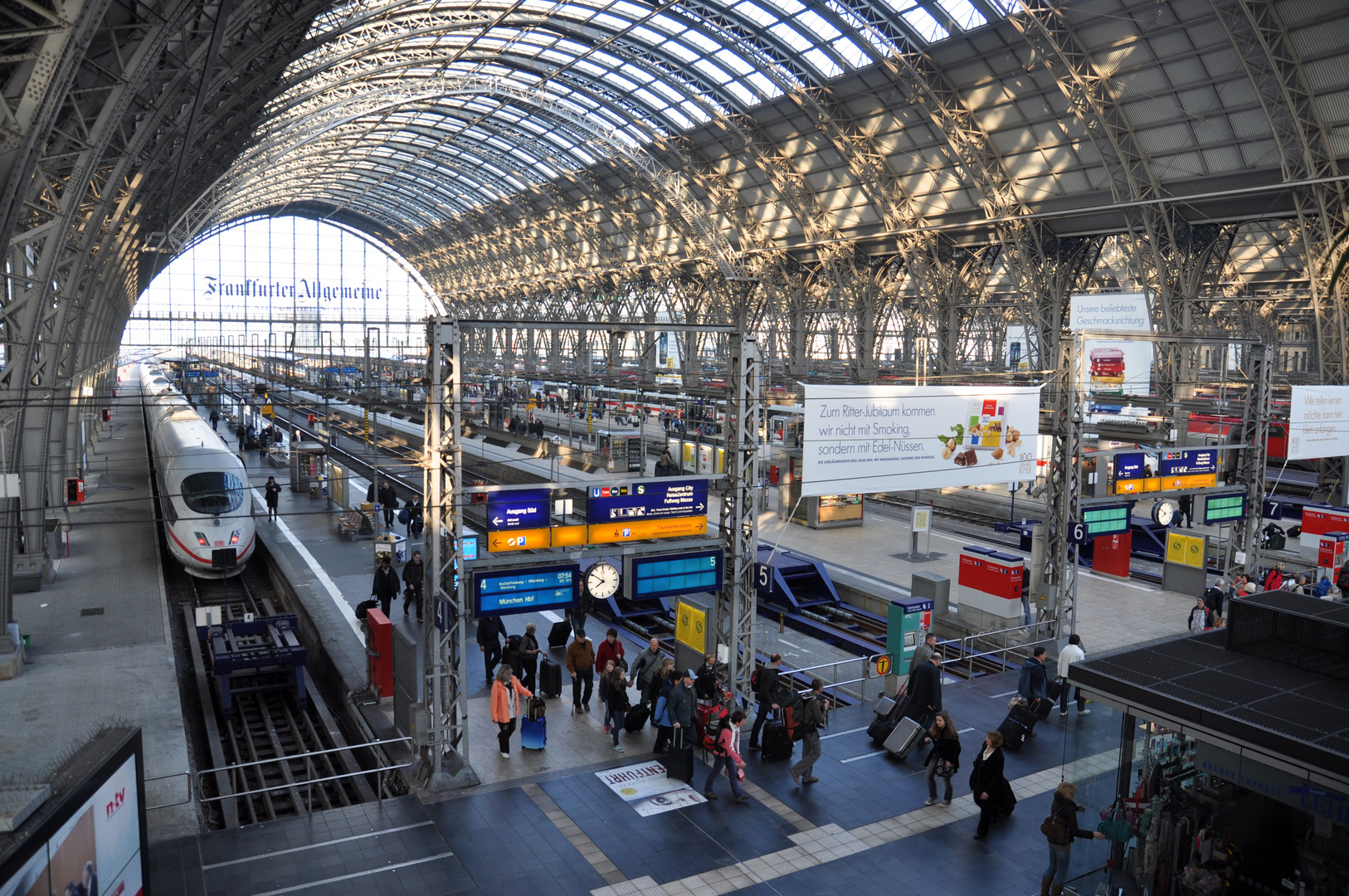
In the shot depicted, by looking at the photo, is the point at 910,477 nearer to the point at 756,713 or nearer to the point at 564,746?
the point at 756,713

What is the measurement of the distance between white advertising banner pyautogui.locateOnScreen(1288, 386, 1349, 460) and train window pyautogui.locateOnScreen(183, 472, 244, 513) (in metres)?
24.3

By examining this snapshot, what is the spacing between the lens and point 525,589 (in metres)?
12.9

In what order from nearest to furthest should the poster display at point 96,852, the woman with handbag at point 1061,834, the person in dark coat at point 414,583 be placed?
the poster display at point 96,852 < the woman with handbag at point 1061,834 < the person in dark coat at point 414,583

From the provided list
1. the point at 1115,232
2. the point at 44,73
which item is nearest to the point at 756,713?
the point at 44,73

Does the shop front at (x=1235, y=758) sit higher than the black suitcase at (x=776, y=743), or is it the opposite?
the shop front at (x=1235, y=758)

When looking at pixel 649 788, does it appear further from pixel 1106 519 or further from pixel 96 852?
pixel 1106 519

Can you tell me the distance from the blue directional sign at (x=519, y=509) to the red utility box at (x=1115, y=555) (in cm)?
1741

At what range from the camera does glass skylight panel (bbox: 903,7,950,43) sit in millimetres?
33344

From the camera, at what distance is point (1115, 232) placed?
1417 inches

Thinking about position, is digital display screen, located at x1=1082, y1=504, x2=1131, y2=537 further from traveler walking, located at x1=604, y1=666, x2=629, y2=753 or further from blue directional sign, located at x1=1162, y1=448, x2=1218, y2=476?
traveler walking, located at x1=604, y1=666, x2=629, y2=753

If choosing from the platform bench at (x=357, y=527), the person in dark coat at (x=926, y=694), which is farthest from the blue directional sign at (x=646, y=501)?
the platform bench at (x=357, y=527)

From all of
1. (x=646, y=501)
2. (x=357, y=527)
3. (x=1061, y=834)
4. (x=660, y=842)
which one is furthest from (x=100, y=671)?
(x=1061, y=834)

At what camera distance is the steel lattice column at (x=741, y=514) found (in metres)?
14.2

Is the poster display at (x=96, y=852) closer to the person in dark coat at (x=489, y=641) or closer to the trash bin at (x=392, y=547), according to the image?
the person in dark coat at (x=489, y=641)
